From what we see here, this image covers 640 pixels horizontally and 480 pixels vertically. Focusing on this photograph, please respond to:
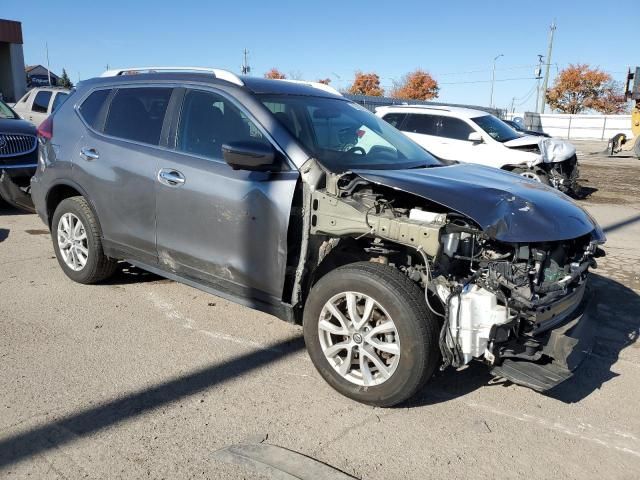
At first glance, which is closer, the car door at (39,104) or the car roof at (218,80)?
the car roof at (218,80)

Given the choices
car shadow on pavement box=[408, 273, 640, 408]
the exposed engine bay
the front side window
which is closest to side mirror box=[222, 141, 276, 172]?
the front side window

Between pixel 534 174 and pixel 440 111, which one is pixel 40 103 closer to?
pixel 440 111

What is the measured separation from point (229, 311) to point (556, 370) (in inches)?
105

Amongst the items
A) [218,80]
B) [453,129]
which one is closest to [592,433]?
[218,80]

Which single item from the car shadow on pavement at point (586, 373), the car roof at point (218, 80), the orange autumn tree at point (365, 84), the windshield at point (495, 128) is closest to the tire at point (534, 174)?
the windshield at point (495, 128)

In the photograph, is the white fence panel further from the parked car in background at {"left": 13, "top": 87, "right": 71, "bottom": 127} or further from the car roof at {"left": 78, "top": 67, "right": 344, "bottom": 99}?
the car roof at {"left": 78, "top": 67, "right": 344, "bottom": 99}

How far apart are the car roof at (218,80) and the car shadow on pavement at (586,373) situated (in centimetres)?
242

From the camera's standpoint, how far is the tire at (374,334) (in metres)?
3.02

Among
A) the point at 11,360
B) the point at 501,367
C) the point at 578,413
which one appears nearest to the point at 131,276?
the point at 11,360

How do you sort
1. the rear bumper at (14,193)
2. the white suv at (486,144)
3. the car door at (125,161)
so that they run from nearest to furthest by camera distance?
1. the car door at (125,161)
2. the rear bumper at (14,193)
3. the white suv at (486,144)

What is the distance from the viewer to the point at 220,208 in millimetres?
3789

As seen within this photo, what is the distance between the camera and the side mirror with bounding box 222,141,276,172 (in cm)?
345

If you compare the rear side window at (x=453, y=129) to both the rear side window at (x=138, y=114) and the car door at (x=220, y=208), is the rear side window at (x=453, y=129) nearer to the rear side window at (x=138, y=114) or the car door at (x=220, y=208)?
the rear side window at (x=138, y=114)

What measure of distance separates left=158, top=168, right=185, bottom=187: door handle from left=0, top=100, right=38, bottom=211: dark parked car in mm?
4071
